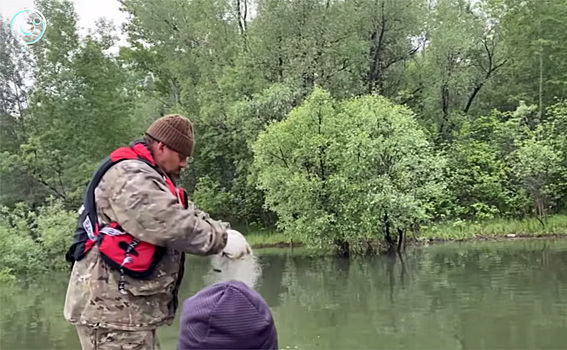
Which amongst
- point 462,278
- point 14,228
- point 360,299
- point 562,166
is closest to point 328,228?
point 462,278

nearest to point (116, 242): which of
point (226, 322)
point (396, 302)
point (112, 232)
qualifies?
point (112, 232)

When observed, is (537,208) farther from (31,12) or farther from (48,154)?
(31,12)

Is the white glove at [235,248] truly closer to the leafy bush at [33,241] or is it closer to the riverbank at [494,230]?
the leafy bush at [33,241]

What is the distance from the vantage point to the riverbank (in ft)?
58.8

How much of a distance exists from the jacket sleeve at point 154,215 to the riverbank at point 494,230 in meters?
15.7

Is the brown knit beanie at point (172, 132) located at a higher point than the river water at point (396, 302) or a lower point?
higher

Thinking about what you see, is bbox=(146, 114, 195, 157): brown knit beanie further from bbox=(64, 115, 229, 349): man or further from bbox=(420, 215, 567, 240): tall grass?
bbox=(420, 215, 567, 240): tall grass

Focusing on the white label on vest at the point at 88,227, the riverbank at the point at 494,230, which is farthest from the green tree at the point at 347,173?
the white label on vest at the point at 88,227

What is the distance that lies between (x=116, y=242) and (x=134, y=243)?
0.21 feet

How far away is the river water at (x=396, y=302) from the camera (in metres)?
6.79

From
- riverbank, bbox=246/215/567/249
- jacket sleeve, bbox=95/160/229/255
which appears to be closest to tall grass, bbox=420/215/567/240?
riverbank, bbox=246/215/567/249

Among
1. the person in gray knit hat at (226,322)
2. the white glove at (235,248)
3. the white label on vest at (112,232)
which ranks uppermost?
the white label on vest at (112,232)

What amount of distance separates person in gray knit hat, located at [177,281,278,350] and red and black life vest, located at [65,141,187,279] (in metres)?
0.89

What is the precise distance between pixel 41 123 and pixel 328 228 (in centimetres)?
1210
